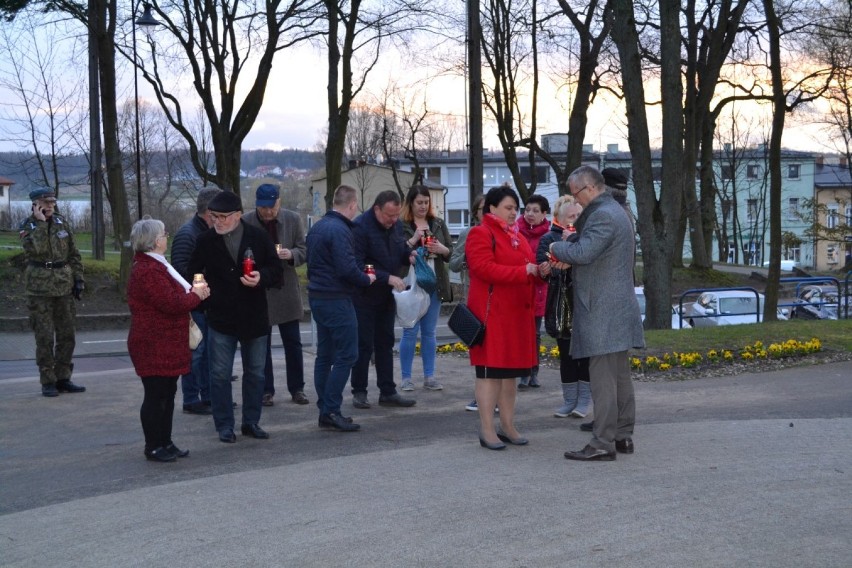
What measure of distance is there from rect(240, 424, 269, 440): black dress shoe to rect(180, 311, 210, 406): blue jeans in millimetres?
1093

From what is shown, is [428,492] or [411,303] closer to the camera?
[428,492]

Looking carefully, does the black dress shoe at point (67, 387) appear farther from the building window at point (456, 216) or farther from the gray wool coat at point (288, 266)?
the building window at point (456, 216)

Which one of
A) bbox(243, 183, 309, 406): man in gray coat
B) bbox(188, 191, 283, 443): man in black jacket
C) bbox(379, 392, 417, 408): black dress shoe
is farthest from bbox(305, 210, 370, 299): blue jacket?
bbox(379, 392, 417, 408): black dress shoe

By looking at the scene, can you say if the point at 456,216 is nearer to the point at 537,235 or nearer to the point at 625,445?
the point at 537,235

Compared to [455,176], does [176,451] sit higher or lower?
lower

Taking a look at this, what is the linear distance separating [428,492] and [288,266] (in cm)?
381

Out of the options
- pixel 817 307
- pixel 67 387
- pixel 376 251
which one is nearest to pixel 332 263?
pixel 376 251

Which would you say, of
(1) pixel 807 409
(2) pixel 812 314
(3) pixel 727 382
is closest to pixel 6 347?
(3) pixel 727 382

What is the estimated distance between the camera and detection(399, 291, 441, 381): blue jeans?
963 cm

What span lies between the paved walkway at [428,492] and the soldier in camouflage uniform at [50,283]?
0.68 m

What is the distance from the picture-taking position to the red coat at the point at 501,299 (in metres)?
7.13

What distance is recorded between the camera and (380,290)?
354 inches

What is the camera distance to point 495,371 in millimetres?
7211

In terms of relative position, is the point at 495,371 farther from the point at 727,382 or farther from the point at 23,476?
the point at 727,382
